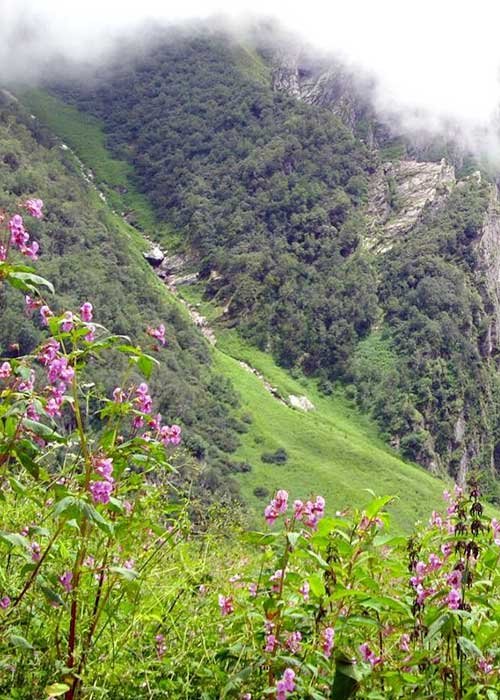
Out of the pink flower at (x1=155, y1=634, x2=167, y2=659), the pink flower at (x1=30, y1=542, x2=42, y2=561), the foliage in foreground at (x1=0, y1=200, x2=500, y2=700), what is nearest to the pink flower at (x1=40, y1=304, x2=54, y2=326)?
the foliage in foreground at (x1=0, y1=200, x2=500, y2=700)

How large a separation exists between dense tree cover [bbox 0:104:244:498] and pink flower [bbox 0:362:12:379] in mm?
88605

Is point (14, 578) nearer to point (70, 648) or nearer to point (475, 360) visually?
point (70, 648)

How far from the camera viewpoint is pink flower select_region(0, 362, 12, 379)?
3766 millimetres

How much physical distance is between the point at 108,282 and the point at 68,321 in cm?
12727

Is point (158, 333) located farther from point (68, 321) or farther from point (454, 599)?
point (454, 599)

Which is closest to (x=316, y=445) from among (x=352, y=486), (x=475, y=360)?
(x=352, y=486)

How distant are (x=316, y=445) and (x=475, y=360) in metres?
61.3

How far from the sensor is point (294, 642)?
367 cm

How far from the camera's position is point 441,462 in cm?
14538

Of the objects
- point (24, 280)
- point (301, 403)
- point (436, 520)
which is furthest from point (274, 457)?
point (24, 280)

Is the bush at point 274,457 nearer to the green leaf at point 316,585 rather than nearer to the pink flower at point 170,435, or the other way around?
the pink flower at point 170,435

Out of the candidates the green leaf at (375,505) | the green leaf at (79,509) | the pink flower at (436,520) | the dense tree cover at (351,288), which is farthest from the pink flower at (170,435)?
the dense tree cover at (351,288)

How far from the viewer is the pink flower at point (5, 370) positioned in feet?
12.4

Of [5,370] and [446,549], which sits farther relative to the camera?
[446,549]
